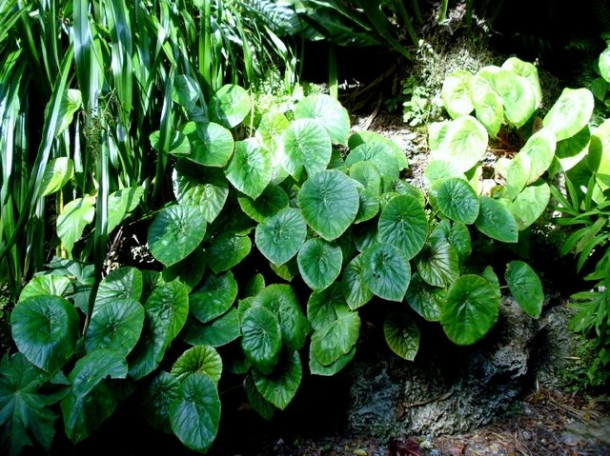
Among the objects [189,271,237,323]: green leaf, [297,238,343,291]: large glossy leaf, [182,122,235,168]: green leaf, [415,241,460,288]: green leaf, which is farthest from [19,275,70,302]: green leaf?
[415,241,460,288]: green leaf

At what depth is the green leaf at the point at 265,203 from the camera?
1625 millimetres

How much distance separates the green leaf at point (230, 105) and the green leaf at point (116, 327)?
25.9 inches

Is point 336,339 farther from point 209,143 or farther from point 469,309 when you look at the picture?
point 209,143

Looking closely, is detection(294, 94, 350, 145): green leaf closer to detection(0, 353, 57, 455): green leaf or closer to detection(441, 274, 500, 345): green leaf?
detection(441, 274, 500, 345): green leaf

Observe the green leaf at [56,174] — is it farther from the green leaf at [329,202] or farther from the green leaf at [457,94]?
the green leaf at [457,94]

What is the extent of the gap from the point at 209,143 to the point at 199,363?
2.17 feet

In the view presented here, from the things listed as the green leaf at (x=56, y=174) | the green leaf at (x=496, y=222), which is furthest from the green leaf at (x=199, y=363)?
the green leaf at (x=496, y=222)

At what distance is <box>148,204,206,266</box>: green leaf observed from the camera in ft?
4.97

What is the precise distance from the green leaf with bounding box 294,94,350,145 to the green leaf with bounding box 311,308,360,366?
0.60m

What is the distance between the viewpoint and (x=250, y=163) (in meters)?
1.63

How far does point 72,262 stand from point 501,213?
136cm

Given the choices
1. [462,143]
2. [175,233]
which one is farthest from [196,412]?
[462,143]

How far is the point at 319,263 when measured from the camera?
1546 millimetres

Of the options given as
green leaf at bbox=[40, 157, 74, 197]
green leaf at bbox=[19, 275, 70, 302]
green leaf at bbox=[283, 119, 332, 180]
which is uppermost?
green leaf at bbox=[283, 119, 332, 180]
